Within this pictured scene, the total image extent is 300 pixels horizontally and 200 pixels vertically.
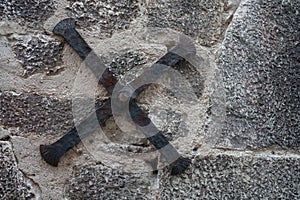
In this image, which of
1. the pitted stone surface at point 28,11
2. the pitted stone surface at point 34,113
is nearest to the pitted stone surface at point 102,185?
the pitted stone surface at point 34,113

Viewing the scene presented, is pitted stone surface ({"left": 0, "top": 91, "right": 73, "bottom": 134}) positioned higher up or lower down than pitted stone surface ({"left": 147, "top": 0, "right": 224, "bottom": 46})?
higher up

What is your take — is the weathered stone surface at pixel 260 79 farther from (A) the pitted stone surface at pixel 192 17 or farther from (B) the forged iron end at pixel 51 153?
(B) the forged iron end at pixel 51 153

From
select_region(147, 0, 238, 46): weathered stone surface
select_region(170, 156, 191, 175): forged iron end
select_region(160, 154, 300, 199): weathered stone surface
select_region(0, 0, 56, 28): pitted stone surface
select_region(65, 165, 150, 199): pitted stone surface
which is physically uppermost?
select_region(0, 0, 56, 28): pitted stone surface

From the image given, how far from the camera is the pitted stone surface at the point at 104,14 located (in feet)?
3.96

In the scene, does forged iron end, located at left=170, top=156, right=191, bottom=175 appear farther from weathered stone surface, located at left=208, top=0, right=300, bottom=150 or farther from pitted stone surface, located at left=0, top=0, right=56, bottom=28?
pitted stone surface, located at left=0, top=0, right=56, bottom=28

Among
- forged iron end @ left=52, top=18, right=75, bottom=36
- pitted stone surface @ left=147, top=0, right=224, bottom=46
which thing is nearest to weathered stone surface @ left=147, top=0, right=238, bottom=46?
pitted stone surface @ left=147, top=0, right=224, bottom=46

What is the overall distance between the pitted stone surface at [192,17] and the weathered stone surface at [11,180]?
446mm

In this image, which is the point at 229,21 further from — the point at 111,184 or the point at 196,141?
the point at 111,184

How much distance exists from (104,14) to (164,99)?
0.81 ft

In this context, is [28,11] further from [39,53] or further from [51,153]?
[51,153]

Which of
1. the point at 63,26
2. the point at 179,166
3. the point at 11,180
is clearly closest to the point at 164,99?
the point at 179,166

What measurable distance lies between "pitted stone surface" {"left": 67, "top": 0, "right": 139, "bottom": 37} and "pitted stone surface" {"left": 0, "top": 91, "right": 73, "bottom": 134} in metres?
0.20

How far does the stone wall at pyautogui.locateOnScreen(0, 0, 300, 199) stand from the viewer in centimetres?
118

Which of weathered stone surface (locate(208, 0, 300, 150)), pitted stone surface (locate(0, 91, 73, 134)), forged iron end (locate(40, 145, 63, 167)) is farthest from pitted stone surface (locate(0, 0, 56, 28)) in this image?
weathered stone surface (locate(208, 0, 300, 150))
